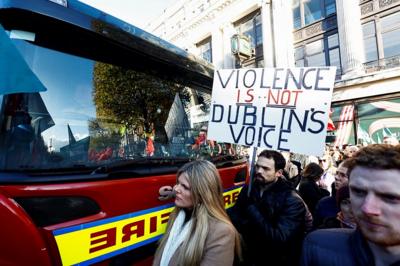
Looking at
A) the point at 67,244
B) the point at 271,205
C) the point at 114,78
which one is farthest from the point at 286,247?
the point at 114,78

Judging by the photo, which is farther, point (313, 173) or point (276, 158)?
point (313, 173)

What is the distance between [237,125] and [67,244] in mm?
2035

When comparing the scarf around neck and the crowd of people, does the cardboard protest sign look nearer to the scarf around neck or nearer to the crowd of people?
the crowd of people

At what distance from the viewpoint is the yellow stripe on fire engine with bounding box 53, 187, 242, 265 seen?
4.89 ft

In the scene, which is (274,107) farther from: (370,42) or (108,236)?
(370,42)

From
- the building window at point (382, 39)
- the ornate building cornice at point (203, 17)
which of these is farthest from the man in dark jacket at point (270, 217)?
the ornate building cornice at point (203, 17)

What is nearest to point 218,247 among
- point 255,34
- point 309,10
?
point 309,10

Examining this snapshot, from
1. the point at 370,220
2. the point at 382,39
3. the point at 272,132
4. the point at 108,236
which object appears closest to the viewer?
the point at 370,220

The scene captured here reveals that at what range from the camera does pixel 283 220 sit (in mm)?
2471

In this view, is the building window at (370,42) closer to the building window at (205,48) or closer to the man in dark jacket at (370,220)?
the building window at (205,48)

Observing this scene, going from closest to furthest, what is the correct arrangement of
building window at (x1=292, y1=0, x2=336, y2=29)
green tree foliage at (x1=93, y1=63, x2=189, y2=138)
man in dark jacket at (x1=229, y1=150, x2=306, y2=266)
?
green tree foliage at (x1=93, y1=63, x2=189, y2=138) → man in dark jacket at (x1=229, y1=150, x2=306, y2=266) → building window at (x1=292, y1=0, x2=336, y2=29)

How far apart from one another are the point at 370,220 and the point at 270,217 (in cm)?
149

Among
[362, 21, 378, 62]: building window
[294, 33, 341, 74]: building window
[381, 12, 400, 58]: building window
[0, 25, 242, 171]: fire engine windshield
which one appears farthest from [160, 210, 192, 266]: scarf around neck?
[294, 33, 341, 74]: building window

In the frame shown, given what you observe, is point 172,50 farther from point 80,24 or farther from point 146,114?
point 80,24
